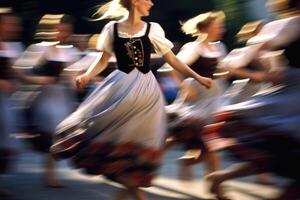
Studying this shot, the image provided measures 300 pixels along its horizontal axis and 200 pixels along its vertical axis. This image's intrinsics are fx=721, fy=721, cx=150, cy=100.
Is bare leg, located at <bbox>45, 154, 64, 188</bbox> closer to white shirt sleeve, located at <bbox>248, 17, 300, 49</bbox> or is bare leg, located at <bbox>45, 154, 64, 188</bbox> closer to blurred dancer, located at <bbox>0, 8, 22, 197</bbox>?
blurred dancer, located at <bbox>0, 8, 22, 197</bbox>

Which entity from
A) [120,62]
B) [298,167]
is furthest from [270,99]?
[120,62]

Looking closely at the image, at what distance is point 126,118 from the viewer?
5.04m

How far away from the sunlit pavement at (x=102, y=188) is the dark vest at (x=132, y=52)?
1.24m

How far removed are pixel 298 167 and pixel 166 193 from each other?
2278 mm

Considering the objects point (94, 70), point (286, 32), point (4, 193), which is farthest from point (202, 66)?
point (286, 32)

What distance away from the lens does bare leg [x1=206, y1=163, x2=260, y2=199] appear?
4.78 metres

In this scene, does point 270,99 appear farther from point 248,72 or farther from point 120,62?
point 248,72

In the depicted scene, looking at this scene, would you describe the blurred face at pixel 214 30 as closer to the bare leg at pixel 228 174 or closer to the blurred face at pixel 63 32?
the blurred face at pixel 63 32

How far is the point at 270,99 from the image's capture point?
14.9ft

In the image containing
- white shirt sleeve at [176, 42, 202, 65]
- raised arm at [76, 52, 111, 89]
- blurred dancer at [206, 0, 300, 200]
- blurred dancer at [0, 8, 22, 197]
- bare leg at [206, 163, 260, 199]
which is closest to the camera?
blurred dancer at [206, 0, 300, 200]

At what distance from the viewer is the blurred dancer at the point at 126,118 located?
16.4 ft

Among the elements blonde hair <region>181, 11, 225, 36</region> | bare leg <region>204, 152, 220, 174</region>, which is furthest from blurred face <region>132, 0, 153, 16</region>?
bare leg <region>204, 152, 220, 174</region>

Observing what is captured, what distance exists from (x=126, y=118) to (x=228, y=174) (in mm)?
824

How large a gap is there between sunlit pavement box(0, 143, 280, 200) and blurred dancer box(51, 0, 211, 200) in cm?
109
